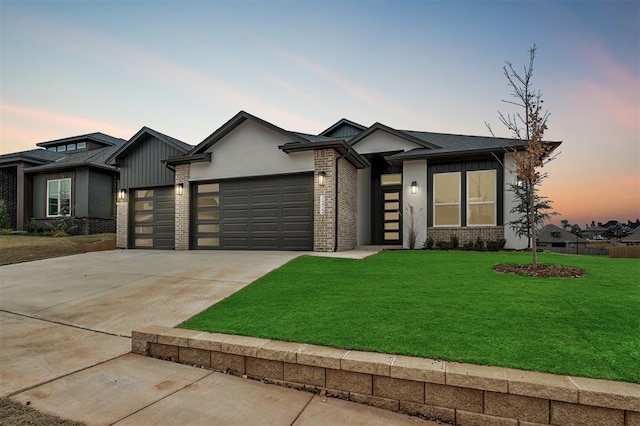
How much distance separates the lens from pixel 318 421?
2.42 m

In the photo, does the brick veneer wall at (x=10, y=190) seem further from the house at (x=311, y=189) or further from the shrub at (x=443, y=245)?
the shrub at (x=443, y=245)

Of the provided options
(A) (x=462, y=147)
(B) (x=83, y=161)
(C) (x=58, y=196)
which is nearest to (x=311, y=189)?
(A) (x=462, y=147)

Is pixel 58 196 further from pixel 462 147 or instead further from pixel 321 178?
pixel 462 147

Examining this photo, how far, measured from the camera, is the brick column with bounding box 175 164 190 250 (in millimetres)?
12562

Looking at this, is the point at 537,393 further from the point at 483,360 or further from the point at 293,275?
the point at 293,275

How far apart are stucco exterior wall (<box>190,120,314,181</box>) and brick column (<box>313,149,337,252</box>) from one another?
0.46 metres

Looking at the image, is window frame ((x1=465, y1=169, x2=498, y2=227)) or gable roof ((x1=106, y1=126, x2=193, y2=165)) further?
gable roof ((x1=106, y1=126, x2=193, y2=165))

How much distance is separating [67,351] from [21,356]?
1.38ft

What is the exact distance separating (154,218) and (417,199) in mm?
10916

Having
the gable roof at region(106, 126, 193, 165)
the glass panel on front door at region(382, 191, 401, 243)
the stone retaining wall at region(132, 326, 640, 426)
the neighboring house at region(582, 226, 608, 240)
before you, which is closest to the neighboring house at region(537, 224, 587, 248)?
the glass panel on front door at region(382, 191, 401, 243)

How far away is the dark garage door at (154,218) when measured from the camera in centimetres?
1363

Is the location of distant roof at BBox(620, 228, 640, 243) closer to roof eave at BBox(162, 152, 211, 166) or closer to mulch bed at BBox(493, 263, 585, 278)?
mulch bed at BBox(493, 263, 585, 278)

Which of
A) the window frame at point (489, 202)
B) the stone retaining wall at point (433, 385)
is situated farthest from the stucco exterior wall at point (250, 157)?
the stone retaining wall at point (433, 385)

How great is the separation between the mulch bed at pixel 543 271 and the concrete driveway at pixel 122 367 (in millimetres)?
4819
